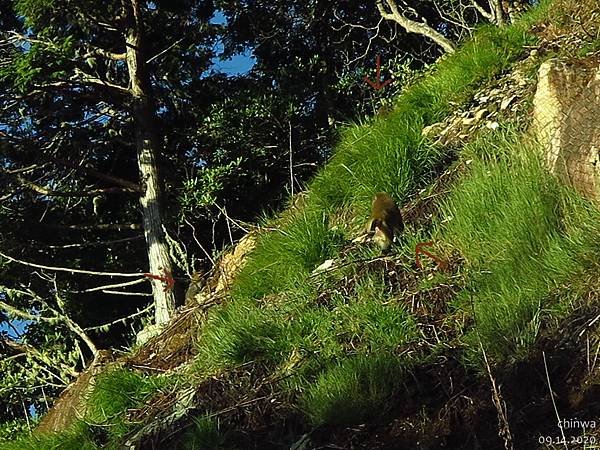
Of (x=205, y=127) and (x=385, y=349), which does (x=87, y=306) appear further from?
(x=385, y=349)

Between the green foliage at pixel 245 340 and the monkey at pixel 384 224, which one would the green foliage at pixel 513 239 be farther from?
the green foliage at pixel 245 340

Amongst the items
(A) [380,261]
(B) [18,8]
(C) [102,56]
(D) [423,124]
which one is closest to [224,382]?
(A) [380,261]

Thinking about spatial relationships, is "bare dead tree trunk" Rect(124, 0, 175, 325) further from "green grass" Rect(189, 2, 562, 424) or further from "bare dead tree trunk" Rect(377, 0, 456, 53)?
"green grass" Rect(189, 2, 562, 424)

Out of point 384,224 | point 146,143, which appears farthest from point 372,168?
point 146,143

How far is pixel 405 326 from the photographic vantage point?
4.23 meters

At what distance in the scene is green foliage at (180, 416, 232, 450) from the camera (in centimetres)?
414

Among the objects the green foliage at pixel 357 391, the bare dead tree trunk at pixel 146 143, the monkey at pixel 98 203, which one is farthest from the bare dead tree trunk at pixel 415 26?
the green foliage at pixel 357 391

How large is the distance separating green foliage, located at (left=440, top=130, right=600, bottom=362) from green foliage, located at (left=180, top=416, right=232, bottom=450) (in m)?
1.20

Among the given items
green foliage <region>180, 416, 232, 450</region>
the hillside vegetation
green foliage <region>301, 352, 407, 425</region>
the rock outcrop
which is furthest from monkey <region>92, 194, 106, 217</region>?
green foliage <region>301, 352, 407, 425</region>

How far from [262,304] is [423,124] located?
192 centimetres

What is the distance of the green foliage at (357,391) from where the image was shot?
12.5 feet

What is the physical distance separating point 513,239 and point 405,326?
68 cm

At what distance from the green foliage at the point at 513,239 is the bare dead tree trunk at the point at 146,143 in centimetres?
571

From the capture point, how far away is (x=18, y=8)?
31.1 ft
